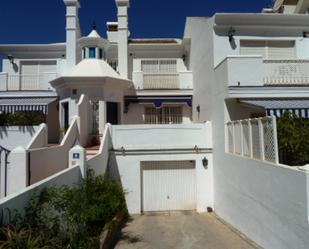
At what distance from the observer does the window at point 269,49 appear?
2074 centimetres

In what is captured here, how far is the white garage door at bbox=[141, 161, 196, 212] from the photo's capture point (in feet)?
65.8

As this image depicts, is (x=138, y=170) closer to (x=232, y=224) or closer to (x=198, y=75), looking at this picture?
(x=232, y=224)

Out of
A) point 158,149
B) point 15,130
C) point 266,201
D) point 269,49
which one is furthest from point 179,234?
point 269,49

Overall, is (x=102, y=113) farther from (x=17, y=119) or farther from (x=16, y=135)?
(x=16, y=135)

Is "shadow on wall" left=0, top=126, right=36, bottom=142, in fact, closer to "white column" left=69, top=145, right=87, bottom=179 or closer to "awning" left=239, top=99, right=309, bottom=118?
"white column" left=69, top=145, right=87, bottom=179

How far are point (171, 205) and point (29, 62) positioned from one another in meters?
20.9

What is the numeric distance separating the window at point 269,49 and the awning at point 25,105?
17253 mm

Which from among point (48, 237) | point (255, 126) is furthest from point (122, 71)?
point (48, 237)

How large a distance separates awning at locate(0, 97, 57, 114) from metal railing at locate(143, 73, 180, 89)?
8.98m

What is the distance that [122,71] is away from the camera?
26062 mm

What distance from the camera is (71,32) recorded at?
2595 centimetres

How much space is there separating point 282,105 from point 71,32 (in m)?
20.9

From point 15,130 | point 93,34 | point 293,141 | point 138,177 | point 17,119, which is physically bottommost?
point 138,177

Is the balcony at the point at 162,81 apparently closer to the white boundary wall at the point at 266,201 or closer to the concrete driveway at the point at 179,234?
the white boundary wall at the point at 266,201
